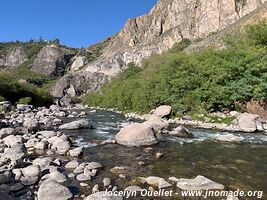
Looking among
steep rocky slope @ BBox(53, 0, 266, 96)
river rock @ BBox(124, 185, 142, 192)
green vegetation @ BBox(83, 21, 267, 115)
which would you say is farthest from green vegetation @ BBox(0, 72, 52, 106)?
steep rocky slope @ BBox(53, 0, 266, 96)

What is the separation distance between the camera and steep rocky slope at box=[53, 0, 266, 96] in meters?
102

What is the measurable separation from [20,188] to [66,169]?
2.98 m

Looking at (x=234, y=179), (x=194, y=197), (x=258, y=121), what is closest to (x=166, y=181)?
(x=194, y=197)

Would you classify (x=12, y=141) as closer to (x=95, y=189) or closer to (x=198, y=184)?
(x=95, y=189)

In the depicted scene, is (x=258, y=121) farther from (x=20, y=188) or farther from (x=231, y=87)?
(x=20, y=188)

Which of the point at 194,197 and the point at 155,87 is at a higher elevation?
the point at 155,87

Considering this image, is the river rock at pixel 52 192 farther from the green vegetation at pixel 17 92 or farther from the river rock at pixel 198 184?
the green vegetation at pixel 17 92

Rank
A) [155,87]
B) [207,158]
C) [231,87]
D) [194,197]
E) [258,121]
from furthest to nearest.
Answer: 1. [155,87]
2. [231,87]
3. [258,121]
4. [207,158]
5. [194,197]

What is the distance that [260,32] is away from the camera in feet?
140

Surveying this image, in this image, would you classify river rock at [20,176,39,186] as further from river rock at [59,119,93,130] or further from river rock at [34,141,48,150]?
river rock at [59,119,93,130]

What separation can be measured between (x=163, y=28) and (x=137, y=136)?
442 feet

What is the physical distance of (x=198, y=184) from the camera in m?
11.3

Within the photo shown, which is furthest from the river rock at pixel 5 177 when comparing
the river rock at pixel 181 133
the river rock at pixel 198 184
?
the river rock at pixel 181 133

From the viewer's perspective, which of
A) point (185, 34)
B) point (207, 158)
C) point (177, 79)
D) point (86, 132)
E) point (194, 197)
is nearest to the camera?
point (194, 197)
